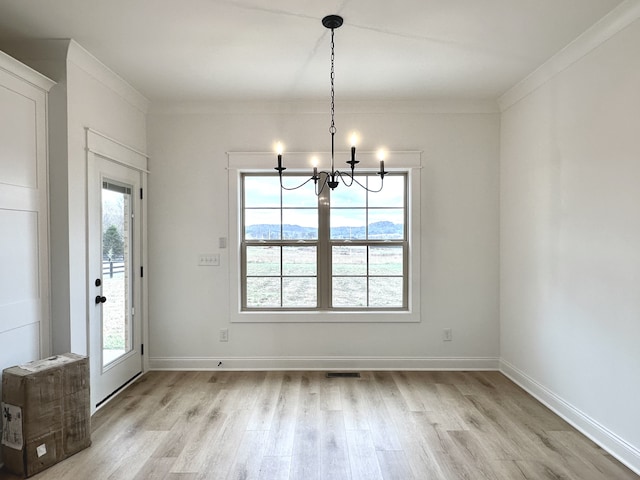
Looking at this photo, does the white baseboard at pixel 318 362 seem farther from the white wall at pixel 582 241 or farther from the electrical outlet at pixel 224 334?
the white wall at pixel 582 241

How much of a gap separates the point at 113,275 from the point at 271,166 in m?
1.75

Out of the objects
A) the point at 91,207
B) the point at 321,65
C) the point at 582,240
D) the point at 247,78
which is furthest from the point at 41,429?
the point at 582,240

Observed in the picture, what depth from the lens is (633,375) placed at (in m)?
2.18

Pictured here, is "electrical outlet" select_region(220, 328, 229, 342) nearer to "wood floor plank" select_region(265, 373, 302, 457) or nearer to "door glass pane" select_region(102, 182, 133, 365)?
"wood floor plank" select_region(265, 373, 302, 457)

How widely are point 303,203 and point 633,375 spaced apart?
2.91 m

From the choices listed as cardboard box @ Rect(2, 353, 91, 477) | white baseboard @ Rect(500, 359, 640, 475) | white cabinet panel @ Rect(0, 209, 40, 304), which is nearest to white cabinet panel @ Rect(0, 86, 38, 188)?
white cabinet panel @ Rect(0, 209, 40, 304)

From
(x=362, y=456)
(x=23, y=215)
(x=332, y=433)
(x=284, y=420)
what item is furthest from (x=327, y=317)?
(x=23, y=215)

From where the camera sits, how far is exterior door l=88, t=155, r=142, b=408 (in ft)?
9.42

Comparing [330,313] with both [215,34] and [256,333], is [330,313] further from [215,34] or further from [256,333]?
[215,34]

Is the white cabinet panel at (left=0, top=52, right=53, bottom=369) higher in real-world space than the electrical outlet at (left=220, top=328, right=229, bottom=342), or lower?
higher

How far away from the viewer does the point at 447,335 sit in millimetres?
3756

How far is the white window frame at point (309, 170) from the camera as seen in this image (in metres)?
3.71

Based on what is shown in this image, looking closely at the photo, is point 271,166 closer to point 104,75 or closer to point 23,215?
point 104,75

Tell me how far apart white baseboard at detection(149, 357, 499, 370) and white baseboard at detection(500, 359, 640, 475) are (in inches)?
16.0
